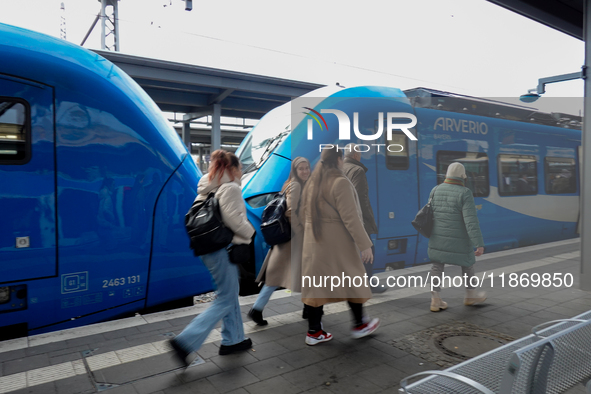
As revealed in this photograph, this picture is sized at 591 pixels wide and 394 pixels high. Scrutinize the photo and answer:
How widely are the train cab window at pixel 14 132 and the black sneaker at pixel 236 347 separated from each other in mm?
2388

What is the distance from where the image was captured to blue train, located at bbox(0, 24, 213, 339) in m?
3.76

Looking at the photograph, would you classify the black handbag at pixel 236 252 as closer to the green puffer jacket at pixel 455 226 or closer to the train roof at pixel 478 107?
the green puffer jacket at pixel 455 226

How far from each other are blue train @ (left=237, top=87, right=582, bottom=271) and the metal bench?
3.79m

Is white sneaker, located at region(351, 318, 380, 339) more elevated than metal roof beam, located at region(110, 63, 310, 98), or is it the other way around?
metal roof beam, located at region(110, 63, 310, 98)

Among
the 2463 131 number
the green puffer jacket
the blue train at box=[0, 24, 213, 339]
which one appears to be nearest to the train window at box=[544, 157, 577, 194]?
the green puffer jacket

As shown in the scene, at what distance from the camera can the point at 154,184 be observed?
4.49m

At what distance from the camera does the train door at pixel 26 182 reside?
3.70 metres

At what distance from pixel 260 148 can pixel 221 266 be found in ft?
12.6

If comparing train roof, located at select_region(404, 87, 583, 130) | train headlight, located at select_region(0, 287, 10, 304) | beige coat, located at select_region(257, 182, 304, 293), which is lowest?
→ train headlight, located at select_region(0, 287, 10, 304)

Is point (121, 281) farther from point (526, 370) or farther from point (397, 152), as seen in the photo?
point (397, 152)

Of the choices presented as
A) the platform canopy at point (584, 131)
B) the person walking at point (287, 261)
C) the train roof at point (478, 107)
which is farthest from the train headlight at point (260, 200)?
the platform canopy at point (584, 131)

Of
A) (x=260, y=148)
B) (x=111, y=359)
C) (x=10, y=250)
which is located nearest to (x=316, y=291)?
(x=111, y=359)

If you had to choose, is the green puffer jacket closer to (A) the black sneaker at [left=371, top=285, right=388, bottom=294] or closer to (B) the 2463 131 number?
(A) the black sneaker at [left=371, top=285, right=388, bottom=294]

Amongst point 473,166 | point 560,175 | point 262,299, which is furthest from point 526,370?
point 560,175
